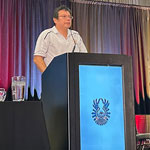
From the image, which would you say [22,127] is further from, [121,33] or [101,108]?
[121,33]

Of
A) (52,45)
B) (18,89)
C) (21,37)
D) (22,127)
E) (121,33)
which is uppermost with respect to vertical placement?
(121,33)

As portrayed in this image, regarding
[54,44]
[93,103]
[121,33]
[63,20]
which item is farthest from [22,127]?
[121,33]

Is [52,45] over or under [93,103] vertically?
over

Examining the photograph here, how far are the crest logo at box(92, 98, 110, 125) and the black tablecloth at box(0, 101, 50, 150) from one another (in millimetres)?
170

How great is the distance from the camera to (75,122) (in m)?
0.81

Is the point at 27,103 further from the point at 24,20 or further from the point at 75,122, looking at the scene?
the point at 24,20

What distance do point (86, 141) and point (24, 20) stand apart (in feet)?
10.3

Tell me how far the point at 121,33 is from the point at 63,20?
2.66 meters

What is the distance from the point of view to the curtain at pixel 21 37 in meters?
3.59

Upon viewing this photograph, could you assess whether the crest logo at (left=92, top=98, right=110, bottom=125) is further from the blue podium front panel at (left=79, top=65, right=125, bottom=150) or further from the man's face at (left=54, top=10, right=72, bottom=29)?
the man's face at (left=54, top=10, right=72, bottom=29)

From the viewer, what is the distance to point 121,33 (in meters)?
4.27

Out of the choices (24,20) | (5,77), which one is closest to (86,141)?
(5,77)

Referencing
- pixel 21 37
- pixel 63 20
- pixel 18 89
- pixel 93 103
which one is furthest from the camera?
pixel 21 37

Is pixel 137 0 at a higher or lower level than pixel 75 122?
higher
